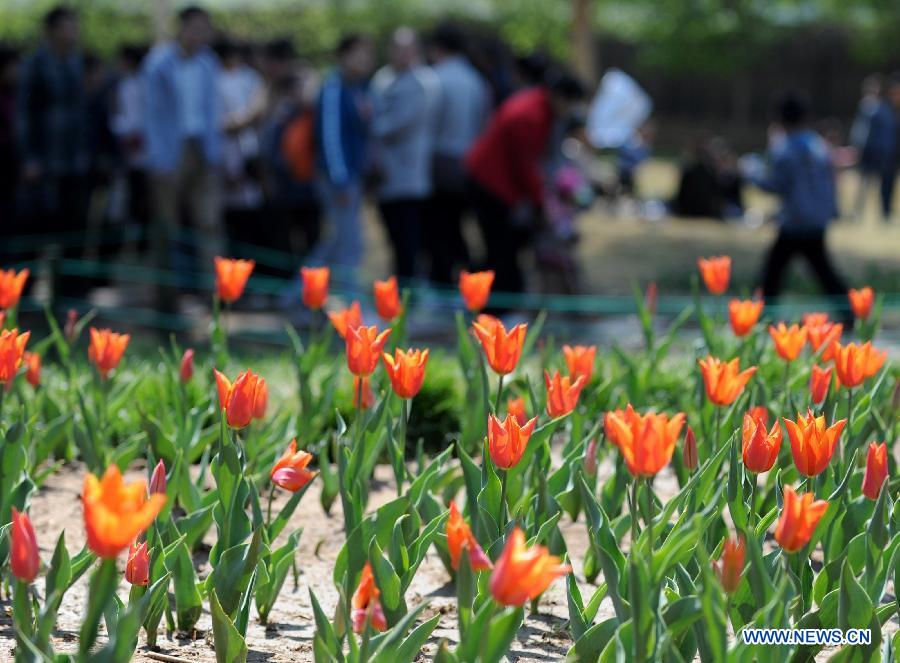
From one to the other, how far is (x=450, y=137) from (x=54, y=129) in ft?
7.37

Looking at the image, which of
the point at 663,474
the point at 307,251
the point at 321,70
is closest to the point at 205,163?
the point at 307,251

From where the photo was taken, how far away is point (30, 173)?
8.45m

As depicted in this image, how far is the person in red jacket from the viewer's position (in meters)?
8.04

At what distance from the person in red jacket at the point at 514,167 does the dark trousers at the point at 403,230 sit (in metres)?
0.41

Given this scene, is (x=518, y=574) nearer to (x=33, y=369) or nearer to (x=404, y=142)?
(x=33, y=369)

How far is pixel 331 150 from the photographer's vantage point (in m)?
8.34

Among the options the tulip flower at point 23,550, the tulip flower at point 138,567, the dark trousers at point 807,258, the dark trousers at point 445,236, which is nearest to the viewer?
the tulip flower at point 23,550

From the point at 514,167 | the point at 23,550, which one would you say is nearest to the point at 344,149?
the point at 514,167

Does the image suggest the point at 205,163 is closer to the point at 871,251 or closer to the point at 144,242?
the point at 144,242

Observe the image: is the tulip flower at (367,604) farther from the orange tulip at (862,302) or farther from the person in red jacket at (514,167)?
the person in red jacket at (514,167)

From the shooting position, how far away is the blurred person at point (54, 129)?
8391mm

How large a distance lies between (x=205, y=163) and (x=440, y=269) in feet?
4.95

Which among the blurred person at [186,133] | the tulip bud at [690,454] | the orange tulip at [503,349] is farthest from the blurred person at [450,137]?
the tulip bud at [690,454]

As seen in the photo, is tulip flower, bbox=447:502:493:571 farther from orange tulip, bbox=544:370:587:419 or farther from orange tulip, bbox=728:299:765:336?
orange tulip, bbox=728:299:765:336
